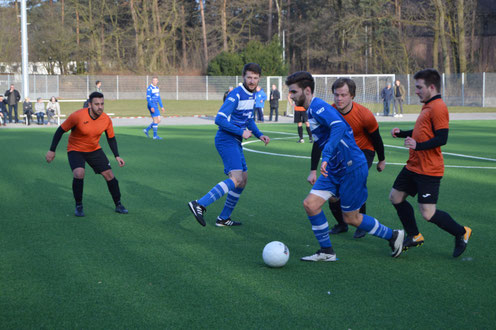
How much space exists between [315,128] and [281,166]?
7546mm

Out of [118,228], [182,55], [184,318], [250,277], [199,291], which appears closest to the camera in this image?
[184,318]

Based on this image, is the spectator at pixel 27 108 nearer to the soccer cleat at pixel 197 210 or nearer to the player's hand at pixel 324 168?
the soccer cleat at pixel 197 210

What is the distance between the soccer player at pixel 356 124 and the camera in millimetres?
6070

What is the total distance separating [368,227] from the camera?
18.8 ft

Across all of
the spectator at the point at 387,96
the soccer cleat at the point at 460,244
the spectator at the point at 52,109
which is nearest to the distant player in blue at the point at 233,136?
the soccer cleat at the point at 460,244

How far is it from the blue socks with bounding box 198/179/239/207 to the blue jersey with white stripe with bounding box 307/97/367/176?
1.86 metres

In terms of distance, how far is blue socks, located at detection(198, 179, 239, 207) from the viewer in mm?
6984

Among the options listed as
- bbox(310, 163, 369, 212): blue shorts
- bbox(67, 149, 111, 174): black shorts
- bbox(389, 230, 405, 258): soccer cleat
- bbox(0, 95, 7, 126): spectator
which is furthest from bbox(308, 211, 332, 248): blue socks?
bbox(0, 95, 7, 126): spectator

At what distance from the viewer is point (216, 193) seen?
A: 7.10 m

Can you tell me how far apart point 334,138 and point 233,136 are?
90.2 inches

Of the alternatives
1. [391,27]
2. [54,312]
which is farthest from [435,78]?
[391,27]

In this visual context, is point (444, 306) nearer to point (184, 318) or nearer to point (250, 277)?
point (250, 277)

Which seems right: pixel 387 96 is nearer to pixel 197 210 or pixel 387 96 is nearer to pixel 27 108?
pixel 27 108

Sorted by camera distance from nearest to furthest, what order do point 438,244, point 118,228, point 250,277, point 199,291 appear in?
point 199,291 → point 250,277 → point 438,244 → point 118,228
